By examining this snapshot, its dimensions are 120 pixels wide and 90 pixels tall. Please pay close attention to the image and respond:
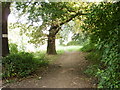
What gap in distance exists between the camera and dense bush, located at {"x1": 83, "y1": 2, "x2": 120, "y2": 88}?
11.9 ft

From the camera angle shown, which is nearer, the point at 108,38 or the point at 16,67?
the point at 108,38

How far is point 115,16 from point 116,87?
201 cm

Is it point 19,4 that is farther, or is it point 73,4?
point 73,4

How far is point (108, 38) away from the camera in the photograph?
398 cm

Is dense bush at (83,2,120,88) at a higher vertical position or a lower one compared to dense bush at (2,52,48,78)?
higher

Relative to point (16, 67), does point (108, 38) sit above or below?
above

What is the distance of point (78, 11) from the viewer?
844 cm

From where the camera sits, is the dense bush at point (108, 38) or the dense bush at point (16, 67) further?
the dense bush at point (16, 67)

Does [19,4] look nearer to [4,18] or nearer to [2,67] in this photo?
[4,18]

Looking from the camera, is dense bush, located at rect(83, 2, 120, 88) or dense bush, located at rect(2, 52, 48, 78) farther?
dense bush, located at rect(2, 52, 48, 78)

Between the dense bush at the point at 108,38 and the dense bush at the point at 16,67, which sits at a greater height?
the dense bush at the point at 108,38

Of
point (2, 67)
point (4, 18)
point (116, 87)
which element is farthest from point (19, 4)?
point (116, 87)

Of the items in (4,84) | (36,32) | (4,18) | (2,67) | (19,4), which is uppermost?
(19,4)

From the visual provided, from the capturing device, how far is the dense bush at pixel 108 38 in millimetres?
3629
